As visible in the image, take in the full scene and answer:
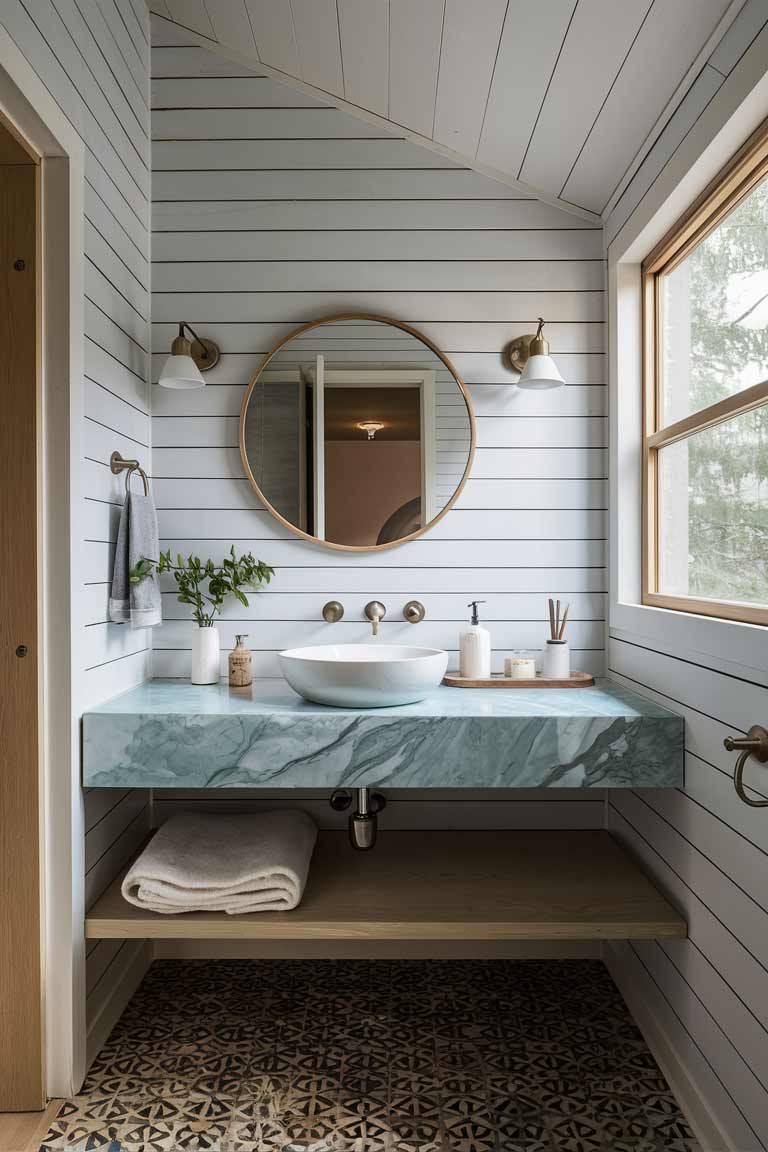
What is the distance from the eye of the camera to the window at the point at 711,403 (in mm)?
1489

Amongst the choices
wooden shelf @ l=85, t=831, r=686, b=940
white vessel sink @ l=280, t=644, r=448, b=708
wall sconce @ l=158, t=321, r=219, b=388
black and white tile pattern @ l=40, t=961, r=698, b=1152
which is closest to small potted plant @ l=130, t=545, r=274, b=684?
white vessel sink @ l=280, t=644, r=448, b=708

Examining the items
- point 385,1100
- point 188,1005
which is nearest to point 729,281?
point 385,1100

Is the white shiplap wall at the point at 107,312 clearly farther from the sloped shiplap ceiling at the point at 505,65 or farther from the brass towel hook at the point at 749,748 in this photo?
the brass towel hook at the point at 749,748

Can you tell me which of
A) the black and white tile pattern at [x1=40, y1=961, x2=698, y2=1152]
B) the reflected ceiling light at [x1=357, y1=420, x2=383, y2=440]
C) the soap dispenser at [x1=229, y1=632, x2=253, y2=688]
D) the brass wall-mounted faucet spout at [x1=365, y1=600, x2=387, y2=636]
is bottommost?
the black and white tile pattern at [x1=40, y1=961, x2=698, y2=1152]

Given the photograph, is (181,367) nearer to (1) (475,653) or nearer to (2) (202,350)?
(2) (202,350)

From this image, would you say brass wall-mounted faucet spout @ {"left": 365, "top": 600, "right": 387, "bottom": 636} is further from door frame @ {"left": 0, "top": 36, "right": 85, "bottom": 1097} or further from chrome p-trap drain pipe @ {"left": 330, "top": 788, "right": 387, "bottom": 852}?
door frame @ {"left": 0, "top": 36, "right": 85, "bottom": 1097}

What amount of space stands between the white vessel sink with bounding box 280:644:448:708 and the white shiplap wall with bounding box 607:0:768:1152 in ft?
1.93

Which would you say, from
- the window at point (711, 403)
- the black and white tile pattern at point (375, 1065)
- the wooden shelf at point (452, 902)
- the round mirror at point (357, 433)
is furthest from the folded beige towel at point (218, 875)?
the window at point (711, 403)

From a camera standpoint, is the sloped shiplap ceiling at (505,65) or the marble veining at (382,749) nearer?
the sloped shiplap ceiling at (505,65)

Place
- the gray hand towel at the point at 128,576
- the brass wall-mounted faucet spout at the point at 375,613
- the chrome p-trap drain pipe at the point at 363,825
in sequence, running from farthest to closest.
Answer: the brass wall-mounted faucet spout at the point at 375,613
the chrome p-trap drain pipe at the point at 363,825
the gray hand towel at the point at 128,576

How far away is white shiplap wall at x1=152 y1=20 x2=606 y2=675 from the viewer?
2312 millimetres

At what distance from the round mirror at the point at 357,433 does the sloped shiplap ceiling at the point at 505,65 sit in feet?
1.92

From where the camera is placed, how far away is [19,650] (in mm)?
1672

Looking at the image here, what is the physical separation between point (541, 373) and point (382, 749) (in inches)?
44.3
